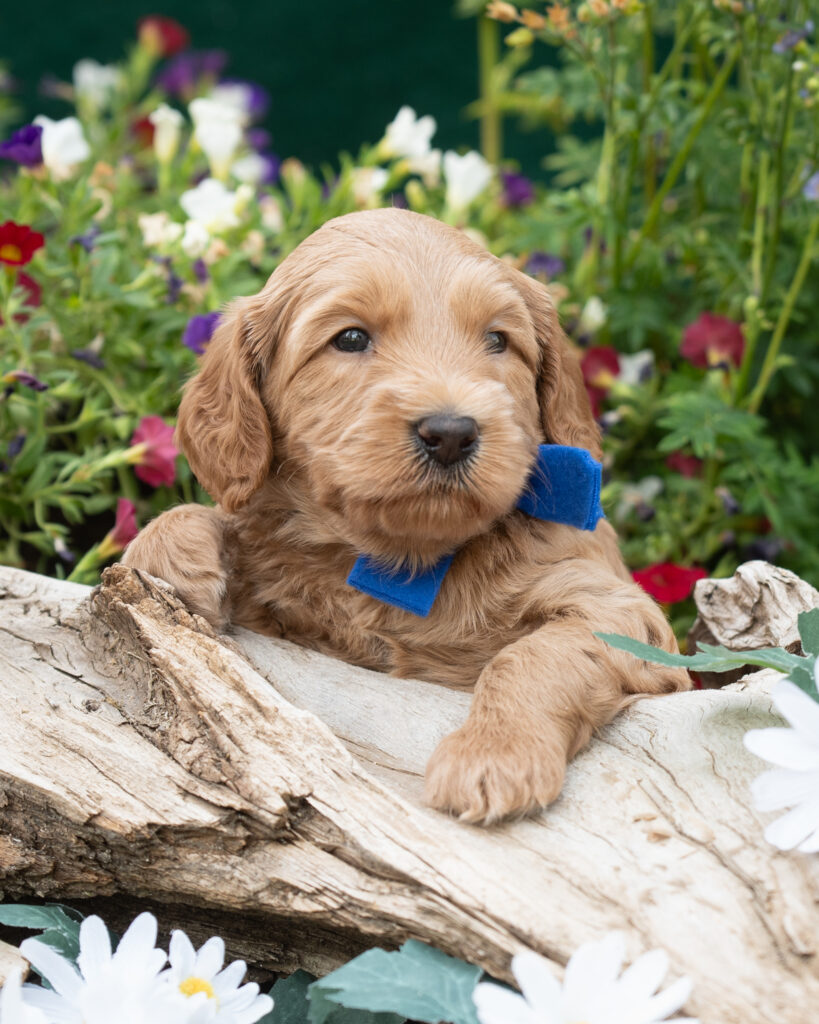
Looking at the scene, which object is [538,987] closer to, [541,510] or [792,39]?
[541,510]

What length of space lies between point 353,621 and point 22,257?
5.55 ft

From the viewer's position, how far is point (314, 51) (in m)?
8.09

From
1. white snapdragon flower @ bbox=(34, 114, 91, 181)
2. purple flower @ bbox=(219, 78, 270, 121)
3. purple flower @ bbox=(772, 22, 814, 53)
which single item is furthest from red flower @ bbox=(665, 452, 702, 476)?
purple flower @ bbox=(219, 78, 270, 121)

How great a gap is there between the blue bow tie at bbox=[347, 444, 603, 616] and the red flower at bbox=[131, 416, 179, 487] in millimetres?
1131

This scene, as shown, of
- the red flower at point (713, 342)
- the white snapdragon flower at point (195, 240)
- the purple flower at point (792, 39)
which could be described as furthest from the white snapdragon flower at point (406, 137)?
the purple flower at point (792, 39)

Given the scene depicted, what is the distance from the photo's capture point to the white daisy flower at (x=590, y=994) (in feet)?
5.90

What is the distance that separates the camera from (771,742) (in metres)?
1.98

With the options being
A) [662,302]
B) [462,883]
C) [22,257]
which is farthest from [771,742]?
[662,302]

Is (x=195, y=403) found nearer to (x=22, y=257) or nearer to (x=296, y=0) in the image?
(x=22, y=257)

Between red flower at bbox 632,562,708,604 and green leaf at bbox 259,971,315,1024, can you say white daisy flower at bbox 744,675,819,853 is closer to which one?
green leaf at bbox 259,971,315,1024

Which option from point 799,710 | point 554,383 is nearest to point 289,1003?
point 799,710

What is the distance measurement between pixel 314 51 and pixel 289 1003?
289 inches

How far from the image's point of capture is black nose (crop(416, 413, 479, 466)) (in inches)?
96.0

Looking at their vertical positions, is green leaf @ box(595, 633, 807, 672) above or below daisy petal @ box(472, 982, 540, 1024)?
above
